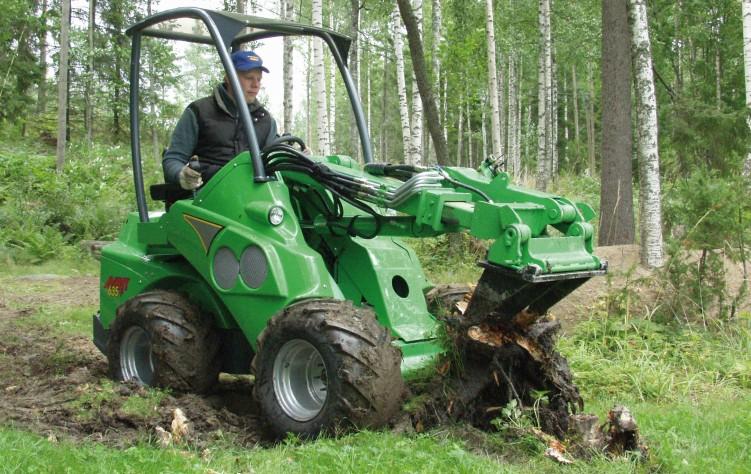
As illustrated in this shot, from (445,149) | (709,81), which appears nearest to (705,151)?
(445,149)

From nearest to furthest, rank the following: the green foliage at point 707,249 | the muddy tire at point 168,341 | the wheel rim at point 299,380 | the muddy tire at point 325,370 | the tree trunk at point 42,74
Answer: the muddy tire at point 325,370, the wheel rim at point 299,380, the muddy tire at point 168,341, the green foliage at point 707,249, the tree trunk at point 42,74

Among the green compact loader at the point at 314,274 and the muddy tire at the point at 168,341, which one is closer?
the green compact loader at the point at 314,274

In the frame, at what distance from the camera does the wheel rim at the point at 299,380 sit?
172 inches


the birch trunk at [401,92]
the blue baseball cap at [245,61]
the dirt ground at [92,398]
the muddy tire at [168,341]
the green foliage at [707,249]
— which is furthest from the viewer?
the birch trunk at [401,92]

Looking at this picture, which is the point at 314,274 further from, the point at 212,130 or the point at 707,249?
the point at 707,249

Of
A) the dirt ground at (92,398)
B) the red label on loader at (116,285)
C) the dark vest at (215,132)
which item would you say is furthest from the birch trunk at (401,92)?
the red label on loader at (116,285)

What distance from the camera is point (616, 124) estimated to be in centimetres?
1049

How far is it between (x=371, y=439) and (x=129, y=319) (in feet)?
7.67

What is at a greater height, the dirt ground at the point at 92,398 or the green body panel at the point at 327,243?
the green body panel at the point at 327,243

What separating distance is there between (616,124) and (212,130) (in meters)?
6.61

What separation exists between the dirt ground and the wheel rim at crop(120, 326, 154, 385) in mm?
243

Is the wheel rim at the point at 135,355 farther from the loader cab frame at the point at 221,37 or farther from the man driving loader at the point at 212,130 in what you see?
the man driving loader at the point at 212,130

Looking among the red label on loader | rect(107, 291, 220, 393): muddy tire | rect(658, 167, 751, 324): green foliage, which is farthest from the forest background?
the red label on loader

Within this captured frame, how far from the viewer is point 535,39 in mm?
28000
